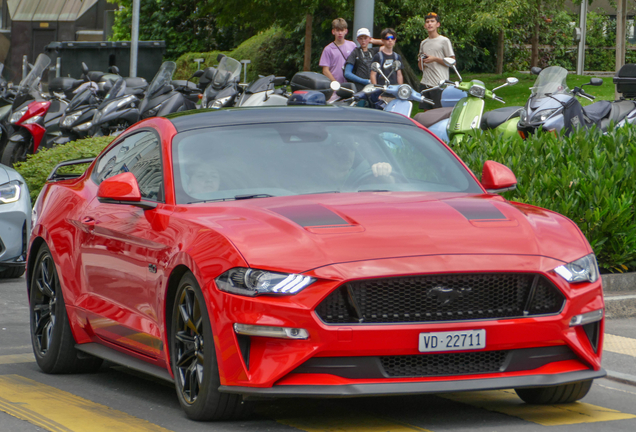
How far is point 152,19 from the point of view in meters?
46.6

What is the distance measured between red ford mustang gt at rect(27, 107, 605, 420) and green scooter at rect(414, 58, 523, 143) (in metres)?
6.20

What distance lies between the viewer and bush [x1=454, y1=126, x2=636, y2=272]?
862 cm

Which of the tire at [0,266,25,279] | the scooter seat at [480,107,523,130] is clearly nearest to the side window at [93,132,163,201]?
the tire at [0,266,25,279]

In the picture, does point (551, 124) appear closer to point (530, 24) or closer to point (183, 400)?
point (183, 400)

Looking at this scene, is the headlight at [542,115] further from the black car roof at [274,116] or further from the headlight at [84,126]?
the headlight at [84,126]

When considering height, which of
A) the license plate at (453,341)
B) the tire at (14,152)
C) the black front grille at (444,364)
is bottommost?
the tire at (14,152)

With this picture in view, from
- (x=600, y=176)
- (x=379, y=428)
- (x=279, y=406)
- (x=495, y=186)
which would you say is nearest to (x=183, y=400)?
(x=279, y=406)

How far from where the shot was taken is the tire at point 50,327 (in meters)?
6.59

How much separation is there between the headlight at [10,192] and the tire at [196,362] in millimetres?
5869

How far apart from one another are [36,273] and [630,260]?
4660 mm

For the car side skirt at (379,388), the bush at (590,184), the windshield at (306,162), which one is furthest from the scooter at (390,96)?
the car side skirt at (379,388)

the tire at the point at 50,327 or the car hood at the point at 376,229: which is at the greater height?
the car hood at the point at 376,229

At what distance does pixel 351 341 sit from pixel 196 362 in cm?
84

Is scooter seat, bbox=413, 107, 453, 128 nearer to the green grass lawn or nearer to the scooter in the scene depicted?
the scooter
